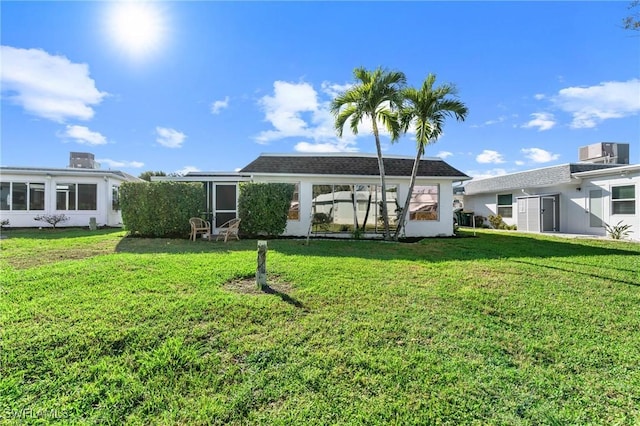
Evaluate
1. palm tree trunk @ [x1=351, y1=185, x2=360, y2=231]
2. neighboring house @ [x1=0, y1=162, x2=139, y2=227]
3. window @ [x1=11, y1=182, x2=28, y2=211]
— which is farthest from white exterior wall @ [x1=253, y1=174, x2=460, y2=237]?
window @ [x1=11, y1=182, x2=28, y2=211]

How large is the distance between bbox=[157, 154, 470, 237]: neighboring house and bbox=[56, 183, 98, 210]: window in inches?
267

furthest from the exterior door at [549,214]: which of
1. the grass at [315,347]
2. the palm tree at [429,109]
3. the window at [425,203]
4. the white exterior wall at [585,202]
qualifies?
the grass at [315,347]

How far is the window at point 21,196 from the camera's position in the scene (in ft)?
53.5

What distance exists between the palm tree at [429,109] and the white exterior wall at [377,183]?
299 centimetres

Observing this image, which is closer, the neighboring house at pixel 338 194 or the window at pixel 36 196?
the neighboring house at pixel 338 194

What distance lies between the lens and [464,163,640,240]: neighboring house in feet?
47.9

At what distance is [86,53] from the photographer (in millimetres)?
10656

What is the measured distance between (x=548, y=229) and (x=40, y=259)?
80.5 feet

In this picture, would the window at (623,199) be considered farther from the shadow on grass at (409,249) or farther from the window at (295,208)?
the window at (295,208)

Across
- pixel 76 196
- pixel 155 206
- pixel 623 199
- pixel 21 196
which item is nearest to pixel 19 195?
pixel 21 196

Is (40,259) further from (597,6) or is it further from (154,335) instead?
(597,6)

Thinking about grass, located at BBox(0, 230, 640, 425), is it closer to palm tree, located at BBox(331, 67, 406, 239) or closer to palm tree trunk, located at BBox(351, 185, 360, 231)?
palm tree, located at BBox(331, 67, 406, 239)

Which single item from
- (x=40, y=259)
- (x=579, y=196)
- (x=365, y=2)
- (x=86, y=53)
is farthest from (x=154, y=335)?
(x=579, y=196)

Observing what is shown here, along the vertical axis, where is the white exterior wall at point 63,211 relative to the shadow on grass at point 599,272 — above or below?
above
